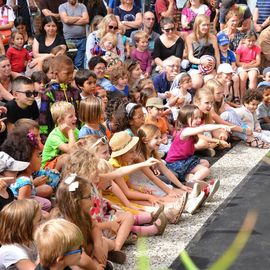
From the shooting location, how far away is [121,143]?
17.7 feet

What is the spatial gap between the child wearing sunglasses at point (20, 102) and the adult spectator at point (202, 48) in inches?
131

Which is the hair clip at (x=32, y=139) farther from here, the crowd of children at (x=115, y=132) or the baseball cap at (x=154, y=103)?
the baseball cap at (x=154, y=103)

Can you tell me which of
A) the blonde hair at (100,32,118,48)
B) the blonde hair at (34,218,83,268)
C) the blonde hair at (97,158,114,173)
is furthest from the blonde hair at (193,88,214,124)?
the blonde hair at (34,218,83,268)

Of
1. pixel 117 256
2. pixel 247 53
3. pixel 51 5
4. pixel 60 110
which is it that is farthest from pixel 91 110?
pixel 247 53

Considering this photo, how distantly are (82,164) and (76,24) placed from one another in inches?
194

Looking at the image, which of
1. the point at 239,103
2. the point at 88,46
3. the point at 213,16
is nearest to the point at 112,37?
the point at 88,46

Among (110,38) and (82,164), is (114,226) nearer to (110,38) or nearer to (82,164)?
(82,164)

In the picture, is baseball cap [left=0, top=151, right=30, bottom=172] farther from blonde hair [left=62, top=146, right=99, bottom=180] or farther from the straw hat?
the straw hat

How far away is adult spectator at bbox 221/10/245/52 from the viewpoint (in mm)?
9945

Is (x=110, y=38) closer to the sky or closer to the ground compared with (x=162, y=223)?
closer to the sky

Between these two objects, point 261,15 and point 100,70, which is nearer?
point 100,70

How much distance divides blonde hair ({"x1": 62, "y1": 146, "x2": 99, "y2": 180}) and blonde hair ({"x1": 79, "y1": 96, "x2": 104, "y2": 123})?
1079 mm

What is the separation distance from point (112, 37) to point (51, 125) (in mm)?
2395

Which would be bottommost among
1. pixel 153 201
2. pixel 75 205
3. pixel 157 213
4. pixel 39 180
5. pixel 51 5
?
pixel 153 201
